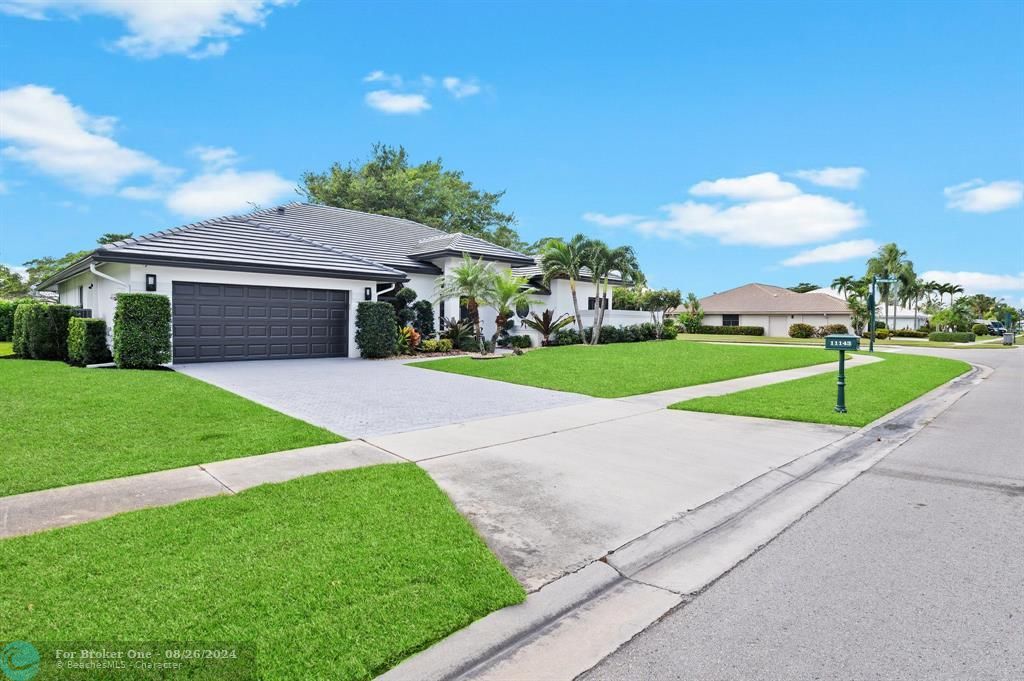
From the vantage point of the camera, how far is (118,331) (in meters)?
13.6

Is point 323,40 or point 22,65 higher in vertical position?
point 323,40

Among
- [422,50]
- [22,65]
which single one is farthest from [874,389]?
[22,65]

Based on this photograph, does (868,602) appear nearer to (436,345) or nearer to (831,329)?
(436,345)

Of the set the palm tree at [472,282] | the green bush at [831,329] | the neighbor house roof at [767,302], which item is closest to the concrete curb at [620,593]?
the palm tree at [472,282]

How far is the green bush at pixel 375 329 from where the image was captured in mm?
18469

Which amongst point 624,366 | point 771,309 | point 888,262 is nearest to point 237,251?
point 624,366

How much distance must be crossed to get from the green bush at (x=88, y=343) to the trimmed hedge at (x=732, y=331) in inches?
2107

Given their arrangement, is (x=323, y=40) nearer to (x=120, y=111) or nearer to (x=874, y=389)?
(x=120, y=111)

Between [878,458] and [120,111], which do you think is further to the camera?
[120,111]

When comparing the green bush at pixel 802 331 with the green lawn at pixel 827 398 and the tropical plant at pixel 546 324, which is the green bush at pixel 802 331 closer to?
the tropical plant at pixel 546 324

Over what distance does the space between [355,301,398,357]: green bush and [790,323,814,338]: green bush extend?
45.5 meters

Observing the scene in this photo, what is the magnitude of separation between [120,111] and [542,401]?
820 inches

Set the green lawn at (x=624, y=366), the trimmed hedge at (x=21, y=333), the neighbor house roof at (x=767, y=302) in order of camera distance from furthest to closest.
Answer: the neighbor house roof at (x=767, y=302), the trimmed hedge at (x=21, y=333), the green lawn at (x=624, y=366)

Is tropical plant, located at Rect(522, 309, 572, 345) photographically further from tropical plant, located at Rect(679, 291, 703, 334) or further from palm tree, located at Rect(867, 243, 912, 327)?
palm tree, located at Rect(867, 243, 912, 327)
